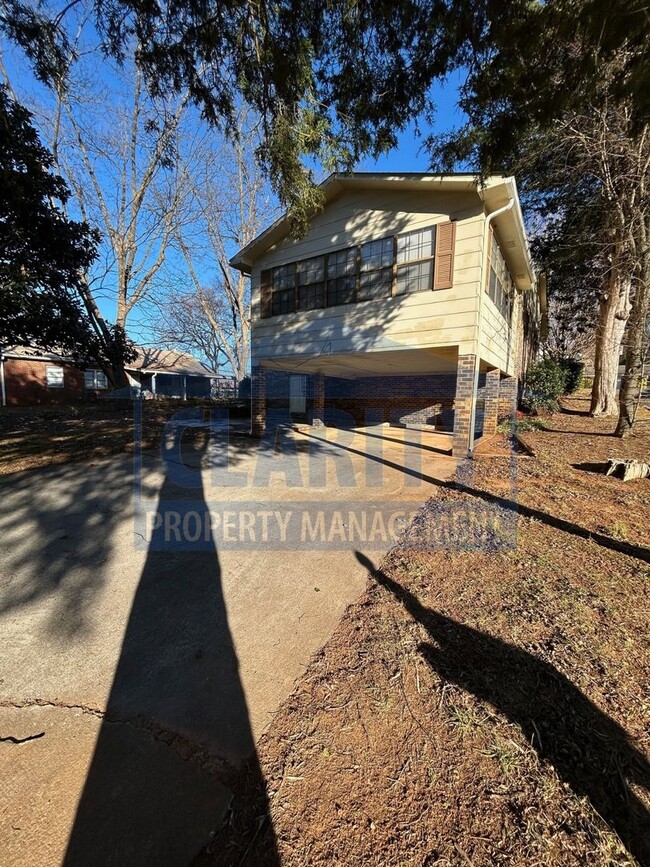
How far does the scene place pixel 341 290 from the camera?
823cm

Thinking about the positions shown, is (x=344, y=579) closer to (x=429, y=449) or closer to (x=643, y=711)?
(x=643, y=711)

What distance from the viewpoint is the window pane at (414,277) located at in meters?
7.05

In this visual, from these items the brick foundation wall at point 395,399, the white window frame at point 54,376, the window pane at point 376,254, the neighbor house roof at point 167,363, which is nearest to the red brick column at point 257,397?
the window pane at point 376,254

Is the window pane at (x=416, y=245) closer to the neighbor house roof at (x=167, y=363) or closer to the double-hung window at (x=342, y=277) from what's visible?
the double-hung window at (x=342, y=277)

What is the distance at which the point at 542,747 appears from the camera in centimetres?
160

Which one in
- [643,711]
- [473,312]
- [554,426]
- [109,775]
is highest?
[473,312]

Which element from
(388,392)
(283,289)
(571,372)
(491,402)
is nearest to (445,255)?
(283,289)

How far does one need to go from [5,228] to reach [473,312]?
9.28m

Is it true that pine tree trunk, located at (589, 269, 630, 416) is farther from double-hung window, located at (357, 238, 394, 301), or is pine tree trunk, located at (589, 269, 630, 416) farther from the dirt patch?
the dirt patch

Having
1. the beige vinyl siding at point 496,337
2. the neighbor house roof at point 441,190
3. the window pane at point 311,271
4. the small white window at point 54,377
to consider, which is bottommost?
the small white window at point 54,377

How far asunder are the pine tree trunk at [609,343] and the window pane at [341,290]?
9250 mm

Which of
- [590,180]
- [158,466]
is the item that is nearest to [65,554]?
[158,466]

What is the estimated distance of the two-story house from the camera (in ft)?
21.7

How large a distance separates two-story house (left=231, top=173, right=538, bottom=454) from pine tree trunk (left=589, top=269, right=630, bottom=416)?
10.1 ft
